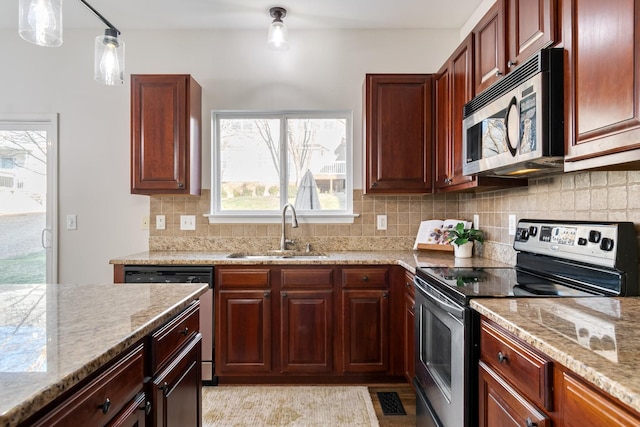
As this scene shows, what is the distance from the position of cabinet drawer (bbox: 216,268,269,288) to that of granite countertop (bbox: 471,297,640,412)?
60.5 inches

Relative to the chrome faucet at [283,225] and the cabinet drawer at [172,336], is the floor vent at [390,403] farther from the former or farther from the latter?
the cabinet drawer at [172,336]

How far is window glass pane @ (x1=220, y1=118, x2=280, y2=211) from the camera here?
3193 mm

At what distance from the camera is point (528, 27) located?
159 cm

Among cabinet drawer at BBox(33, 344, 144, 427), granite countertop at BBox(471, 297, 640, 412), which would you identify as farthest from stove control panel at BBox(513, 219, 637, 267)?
→ cabinet drawer at BBox(33, 344, 144, 427)

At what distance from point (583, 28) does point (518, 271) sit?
1.17m

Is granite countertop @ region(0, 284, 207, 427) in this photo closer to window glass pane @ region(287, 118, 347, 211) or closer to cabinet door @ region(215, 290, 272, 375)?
cabinet door @ region(215, 290, 272, 375)

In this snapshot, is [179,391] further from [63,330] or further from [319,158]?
[319,158]

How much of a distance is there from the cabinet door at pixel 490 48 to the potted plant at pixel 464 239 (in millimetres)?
949

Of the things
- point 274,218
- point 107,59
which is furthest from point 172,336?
point 274,218

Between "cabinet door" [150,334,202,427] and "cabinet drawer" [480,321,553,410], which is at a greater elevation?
"cabinet drawer" [480,321,553,410]

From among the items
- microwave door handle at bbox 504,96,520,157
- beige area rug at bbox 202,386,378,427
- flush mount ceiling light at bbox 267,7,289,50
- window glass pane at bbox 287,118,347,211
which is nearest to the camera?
microwave door handle at bbox 504,96,520,157

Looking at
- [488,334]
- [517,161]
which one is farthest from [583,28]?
[488,334]

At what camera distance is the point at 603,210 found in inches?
62.0

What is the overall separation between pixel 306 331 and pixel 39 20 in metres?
2.11
